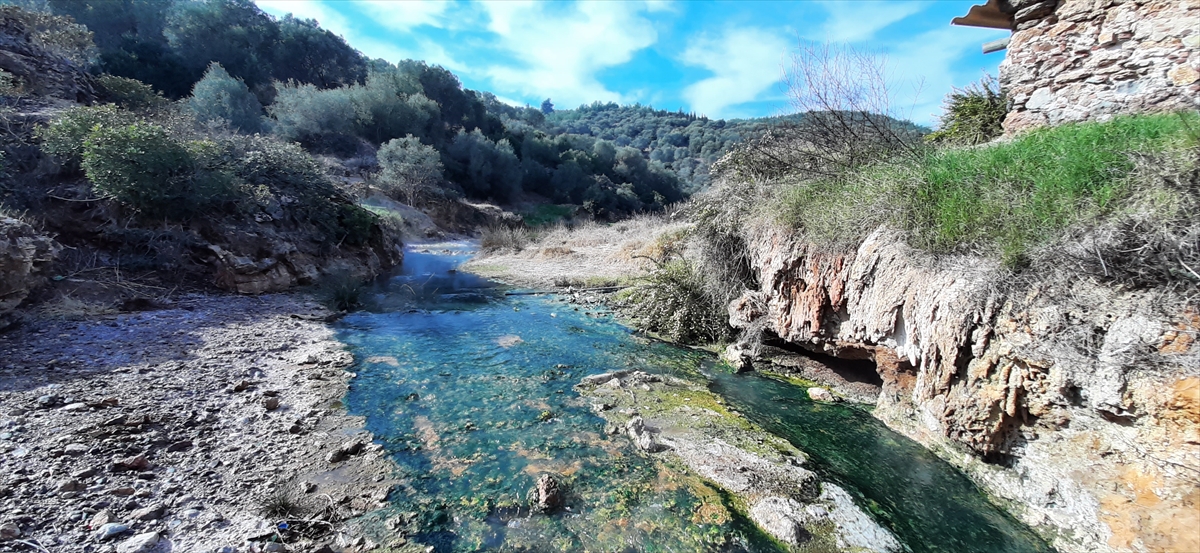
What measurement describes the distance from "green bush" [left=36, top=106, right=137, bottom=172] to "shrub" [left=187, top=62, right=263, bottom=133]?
2160 cm

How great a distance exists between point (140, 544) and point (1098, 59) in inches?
405

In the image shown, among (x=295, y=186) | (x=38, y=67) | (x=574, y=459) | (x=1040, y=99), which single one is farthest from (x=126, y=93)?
(x=1040, y=99)

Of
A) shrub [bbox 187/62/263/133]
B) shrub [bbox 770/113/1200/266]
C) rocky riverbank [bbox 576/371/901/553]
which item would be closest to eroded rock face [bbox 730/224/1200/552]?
shrub [bbox 770/113/1200/266]

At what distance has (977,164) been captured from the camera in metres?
4.69

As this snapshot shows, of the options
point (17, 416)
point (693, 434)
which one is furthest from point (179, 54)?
point (693, 434)

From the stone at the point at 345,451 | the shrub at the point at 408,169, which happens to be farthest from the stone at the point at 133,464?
the shrub at the point at 408,169

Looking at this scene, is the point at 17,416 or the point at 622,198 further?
the point at 622,198

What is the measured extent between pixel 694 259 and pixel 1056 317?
570cm

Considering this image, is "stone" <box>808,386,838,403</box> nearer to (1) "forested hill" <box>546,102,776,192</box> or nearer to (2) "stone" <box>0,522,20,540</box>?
(2) "stone" <box>0,522,20,540</box>

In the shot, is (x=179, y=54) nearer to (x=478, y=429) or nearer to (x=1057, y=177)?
(x=478, y=429)

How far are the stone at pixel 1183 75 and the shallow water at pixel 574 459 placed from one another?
490 cm

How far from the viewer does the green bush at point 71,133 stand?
8609 millimetres

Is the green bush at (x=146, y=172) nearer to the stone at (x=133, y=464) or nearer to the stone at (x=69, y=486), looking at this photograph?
the stone at (x=133, y=464)

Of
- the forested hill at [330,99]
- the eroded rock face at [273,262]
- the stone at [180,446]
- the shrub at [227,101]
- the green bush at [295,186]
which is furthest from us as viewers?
the forested hill at [330,99]
